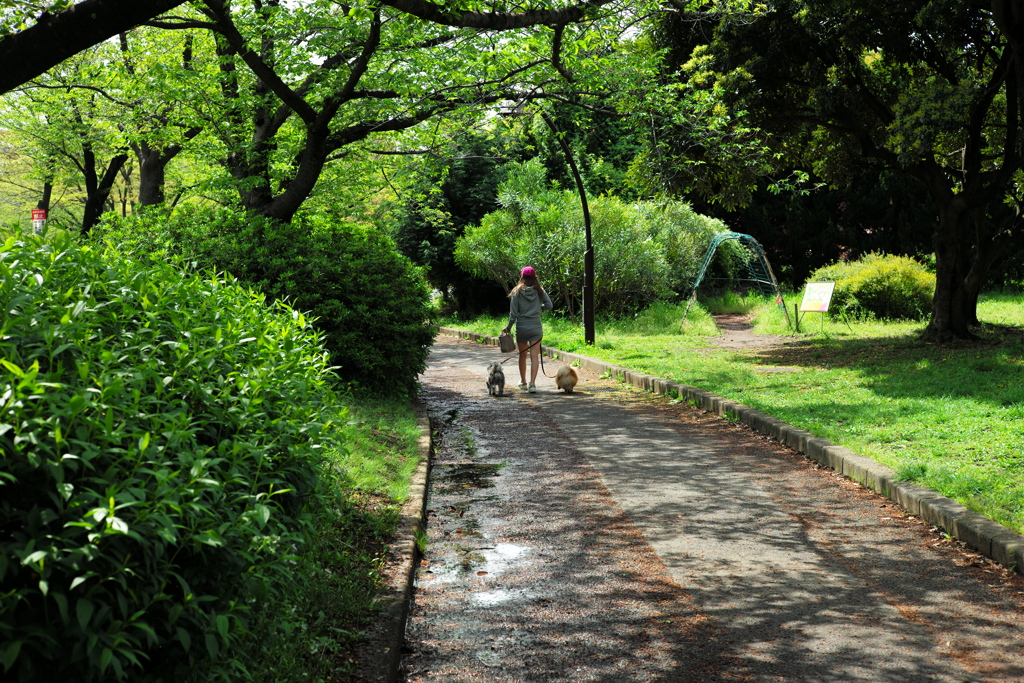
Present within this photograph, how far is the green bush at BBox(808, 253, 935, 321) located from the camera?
21.0 meters

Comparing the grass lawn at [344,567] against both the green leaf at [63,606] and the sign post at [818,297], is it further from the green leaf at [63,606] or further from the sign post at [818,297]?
the sign post at [818,297]

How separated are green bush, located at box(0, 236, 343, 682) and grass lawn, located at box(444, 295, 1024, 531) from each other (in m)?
4.89

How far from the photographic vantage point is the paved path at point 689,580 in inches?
157

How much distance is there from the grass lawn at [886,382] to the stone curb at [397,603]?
3866 millimetres

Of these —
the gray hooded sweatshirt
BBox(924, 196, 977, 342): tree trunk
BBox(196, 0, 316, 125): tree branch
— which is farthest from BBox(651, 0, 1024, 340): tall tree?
BBox(196, 0, 316, 125): tree branch

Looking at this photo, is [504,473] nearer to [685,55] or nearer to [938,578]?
[938,578]

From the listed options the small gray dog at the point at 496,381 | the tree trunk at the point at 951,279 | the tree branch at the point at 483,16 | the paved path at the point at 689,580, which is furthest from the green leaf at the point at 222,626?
the tree trunk at the point at 951,279

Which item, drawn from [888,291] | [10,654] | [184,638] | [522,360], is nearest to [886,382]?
[522,360]

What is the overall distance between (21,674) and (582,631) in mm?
2804

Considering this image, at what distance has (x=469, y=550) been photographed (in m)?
5.71

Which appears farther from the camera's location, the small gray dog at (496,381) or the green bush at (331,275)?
the small gray dog at (496,381)

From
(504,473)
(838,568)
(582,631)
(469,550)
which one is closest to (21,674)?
(582,631)

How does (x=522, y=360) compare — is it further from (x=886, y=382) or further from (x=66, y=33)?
(x=66, y=33)

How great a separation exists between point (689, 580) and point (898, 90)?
50.0ft
